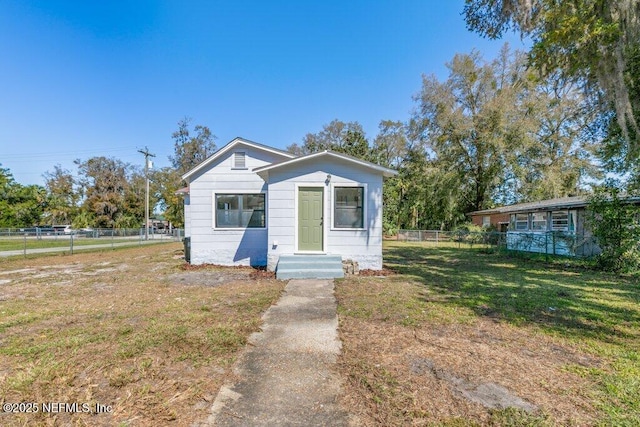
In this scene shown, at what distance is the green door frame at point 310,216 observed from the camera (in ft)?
27.7

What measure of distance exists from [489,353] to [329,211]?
566 cm

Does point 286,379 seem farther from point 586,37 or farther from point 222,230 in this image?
point 222,230

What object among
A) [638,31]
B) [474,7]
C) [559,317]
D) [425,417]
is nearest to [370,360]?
[425,417]

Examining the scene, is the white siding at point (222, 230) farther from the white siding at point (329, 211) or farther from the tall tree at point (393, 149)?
the tall tree at point (393, 149)

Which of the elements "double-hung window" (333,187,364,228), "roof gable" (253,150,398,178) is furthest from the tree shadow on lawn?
"roof gable" (253,150,398,178)

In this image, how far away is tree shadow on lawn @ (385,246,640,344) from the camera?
4246 mm

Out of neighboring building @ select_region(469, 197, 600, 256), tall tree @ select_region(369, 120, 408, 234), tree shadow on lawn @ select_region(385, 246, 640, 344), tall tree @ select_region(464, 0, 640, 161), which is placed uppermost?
tall tree @ select_region(369, 120, 408, 234)

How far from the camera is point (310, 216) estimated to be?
27.7ft

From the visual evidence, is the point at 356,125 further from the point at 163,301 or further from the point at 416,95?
the point at 163,301

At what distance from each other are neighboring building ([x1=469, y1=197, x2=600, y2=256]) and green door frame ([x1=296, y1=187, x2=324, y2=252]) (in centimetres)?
972

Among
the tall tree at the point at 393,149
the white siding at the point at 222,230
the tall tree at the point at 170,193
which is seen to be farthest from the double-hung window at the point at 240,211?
the tall tree at the point at 170,193

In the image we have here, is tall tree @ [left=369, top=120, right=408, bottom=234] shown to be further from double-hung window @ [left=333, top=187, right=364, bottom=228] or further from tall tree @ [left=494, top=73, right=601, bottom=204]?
double-hung window @ [left=333, top=187, right=364, bottom=228]

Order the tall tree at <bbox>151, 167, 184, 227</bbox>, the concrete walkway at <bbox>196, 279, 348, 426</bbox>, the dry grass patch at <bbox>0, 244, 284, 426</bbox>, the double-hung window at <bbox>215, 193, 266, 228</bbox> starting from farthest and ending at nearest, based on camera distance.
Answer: the tall tree at <bbox>151, 167, 184, 227</bbox>, the double-hung window at <bbox>215, 193, 266, 228</bbox>, the dry grass patch at <bbox>0, 244, 284, 426</bbox>, the concrete walkway at <bbox>196, 279, 348, 426</bbox>

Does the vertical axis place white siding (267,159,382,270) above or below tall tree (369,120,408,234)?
below
